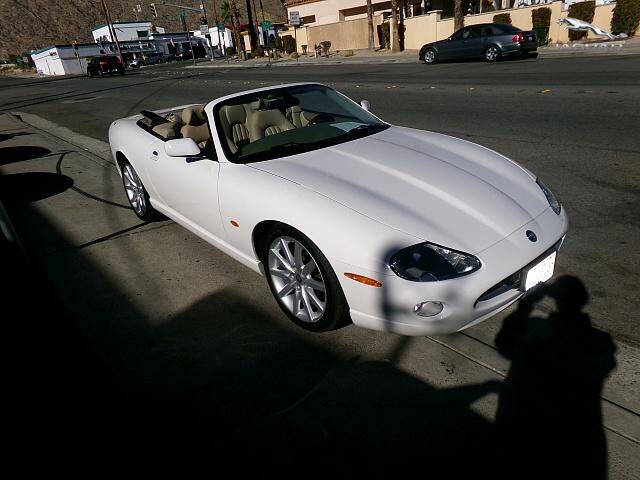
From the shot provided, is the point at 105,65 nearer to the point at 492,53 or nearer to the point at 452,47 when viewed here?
the point at 452,47

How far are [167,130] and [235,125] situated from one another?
114cm

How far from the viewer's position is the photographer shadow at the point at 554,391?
6.45ft

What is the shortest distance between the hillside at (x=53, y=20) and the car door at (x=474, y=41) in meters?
102

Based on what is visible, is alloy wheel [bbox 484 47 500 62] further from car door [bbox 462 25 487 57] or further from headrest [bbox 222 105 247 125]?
headrest [bbox 222 105 247 125]

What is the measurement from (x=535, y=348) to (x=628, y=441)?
658 mm

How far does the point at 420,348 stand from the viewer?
8.86 ft

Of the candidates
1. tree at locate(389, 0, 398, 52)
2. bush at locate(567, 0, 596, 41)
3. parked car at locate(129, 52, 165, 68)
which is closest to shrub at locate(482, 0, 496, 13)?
tree at locate(389, 0, 398, 52)

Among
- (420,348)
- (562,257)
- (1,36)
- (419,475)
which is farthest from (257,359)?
(1,36)

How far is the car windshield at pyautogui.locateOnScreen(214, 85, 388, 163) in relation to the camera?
11.3ft

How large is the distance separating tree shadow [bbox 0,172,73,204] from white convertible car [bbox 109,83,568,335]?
124 inches

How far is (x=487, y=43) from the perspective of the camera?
18.5 metres

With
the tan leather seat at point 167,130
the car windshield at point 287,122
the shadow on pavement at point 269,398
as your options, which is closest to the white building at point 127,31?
the tan leather seat at point 167,130

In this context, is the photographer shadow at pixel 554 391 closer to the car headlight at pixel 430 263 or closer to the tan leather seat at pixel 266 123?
the car headlight at pixel 430 263

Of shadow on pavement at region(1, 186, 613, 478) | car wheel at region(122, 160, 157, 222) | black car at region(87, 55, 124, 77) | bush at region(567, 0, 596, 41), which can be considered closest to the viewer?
shadow on pavement at region(1, 186, 613, 478)
